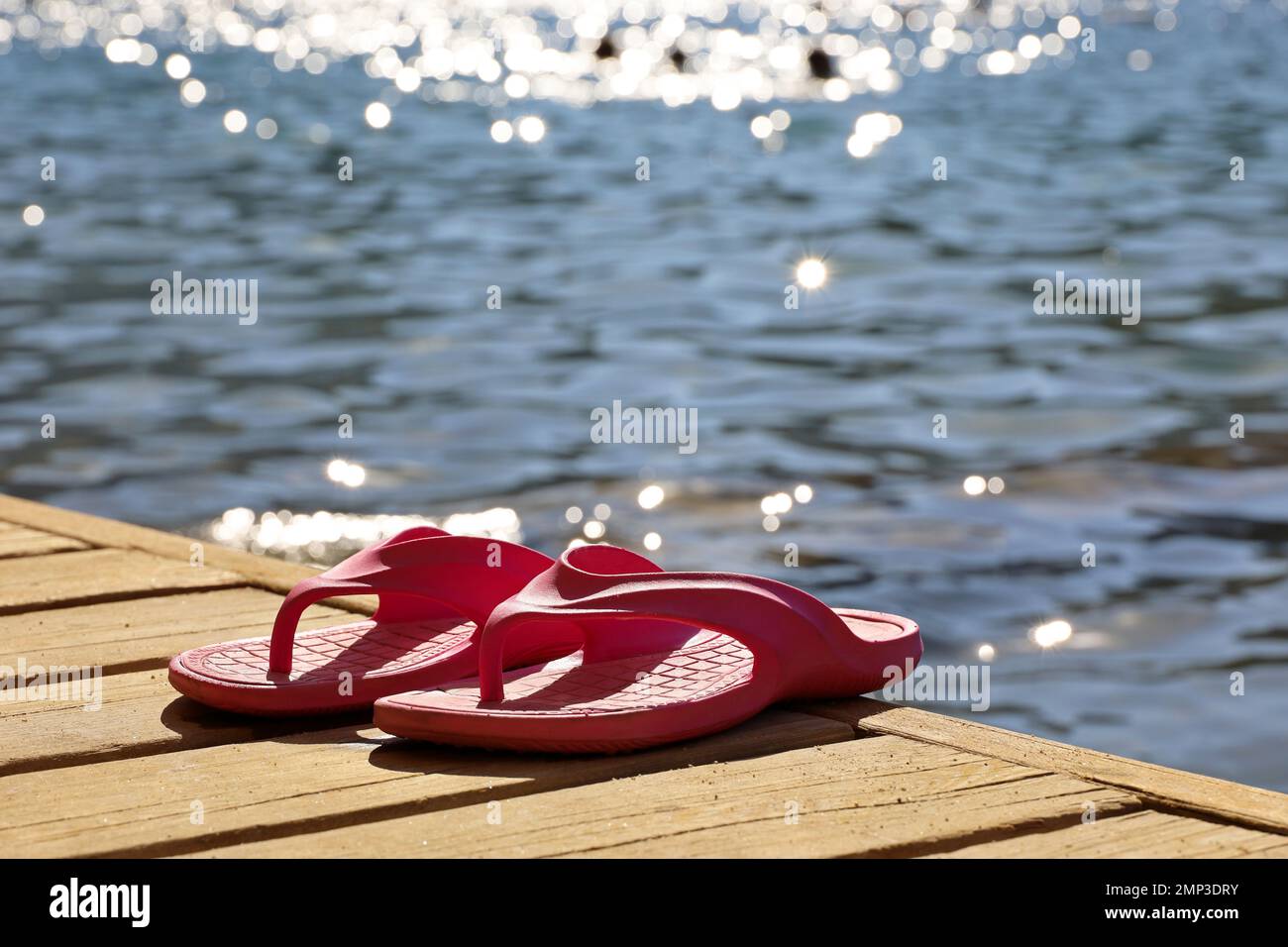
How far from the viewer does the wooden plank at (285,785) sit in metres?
2.21

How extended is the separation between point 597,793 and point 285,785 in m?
0.41

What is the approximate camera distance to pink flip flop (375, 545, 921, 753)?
246cm

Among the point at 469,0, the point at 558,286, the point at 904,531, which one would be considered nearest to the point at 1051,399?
the point at 904,531

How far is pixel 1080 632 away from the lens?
5.17 metres

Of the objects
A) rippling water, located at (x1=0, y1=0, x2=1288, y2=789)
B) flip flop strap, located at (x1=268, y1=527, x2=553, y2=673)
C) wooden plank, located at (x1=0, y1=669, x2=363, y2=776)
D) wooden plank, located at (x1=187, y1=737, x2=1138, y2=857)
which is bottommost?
wooden plank, located at (x1=187, y1=737, x2=1138, y2=857)

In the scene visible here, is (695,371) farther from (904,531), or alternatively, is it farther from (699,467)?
(904,531)

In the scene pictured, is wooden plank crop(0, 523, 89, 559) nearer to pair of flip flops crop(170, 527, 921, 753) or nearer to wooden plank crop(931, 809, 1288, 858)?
pair of flip flops crop(170, 527, 921, 753)

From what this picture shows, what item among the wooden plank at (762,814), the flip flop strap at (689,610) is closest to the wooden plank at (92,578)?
the flip flop strap at (689,610)

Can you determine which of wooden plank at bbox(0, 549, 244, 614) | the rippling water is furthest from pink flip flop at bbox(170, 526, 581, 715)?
the rippling water

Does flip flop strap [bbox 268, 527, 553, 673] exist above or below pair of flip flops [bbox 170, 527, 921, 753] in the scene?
above

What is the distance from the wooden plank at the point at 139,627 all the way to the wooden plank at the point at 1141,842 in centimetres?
142

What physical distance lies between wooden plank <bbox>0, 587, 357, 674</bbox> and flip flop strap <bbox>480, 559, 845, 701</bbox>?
2.43 ft

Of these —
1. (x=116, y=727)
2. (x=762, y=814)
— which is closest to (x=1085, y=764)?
(x=762, y=814)
